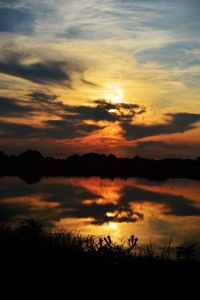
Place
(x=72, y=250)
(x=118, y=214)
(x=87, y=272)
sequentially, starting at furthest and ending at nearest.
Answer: (x=118, y=214) < (x=72, y=250) < (x=87, y=272)

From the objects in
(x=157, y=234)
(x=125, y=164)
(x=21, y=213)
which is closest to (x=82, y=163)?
(x=125, y=164)

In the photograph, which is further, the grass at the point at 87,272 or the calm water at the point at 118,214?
the calm water at the point at 118,214

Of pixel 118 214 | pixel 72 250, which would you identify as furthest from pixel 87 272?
pixel 118 214

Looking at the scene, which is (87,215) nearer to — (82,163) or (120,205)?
(120,205)

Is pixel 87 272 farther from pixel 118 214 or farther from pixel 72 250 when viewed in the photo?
pixel 118 214

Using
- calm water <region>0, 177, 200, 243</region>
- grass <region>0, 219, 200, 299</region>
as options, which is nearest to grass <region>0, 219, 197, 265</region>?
grass <region>0, 219, 200, 299</region>

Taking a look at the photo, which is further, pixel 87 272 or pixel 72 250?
pixel 72 250

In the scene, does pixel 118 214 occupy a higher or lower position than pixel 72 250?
lower

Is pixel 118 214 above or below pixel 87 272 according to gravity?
below

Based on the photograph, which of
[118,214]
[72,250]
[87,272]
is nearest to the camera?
[87,272]

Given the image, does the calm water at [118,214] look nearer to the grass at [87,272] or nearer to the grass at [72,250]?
the grass at [72,250]

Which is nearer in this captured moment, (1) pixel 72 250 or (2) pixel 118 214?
(1) pixel 72 250

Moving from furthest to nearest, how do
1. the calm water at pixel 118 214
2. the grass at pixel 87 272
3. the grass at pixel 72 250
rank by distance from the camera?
the calm water at pixel 118 214, the grass at pixel 72 250, the grass at pixel 87 272

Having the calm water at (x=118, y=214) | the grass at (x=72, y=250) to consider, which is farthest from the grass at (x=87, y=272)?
the calm water at (x=118, y=214)
